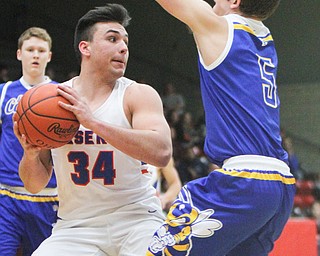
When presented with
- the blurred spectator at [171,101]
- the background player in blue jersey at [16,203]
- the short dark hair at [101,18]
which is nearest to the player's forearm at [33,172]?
the short dark hair at [101,18]

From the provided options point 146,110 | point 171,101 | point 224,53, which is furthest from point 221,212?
point 171,101

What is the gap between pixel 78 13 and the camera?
53.6 feet

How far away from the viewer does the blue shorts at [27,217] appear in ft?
17.1

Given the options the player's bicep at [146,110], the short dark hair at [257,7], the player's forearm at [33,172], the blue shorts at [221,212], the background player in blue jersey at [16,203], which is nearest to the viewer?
the blue shorts at [221,212]

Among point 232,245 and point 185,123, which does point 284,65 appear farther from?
point 232,245

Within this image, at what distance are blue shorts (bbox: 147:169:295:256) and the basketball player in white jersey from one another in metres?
0.49

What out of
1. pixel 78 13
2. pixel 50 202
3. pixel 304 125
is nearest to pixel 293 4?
pixel 304 125

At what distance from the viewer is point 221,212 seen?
3.15m

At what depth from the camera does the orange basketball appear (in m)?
3.65

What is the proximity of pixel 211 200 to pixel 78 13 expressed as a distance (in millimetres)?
13674

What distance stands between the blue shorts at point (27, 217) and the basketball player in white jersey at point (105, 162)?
3.55 feet

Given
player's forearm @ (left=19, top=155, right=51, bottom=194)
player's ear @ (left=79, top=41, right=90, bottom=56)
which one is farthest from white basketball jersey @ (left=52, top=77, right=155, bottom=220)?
player's ear @ (left=79, top=41, right=90, bottom=56)

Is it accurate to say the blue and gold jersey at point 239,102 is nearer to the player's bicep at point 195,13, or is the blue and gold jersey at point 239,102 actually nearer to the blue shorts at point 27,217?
the player's bicep at point 195,13

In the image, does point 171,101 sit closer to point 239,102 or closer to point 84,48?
point 84,48
